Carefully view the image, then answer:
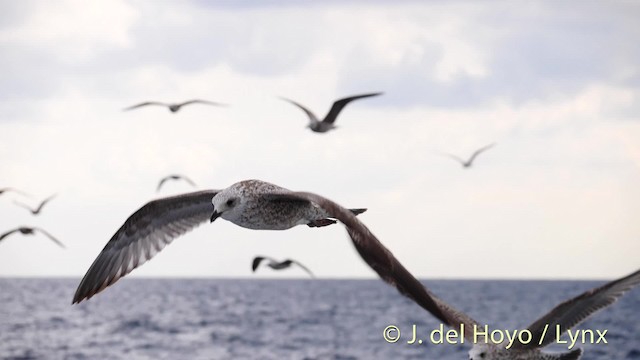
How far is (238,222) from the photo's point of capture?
973 cm

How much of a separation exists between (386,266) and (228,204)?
2.56m

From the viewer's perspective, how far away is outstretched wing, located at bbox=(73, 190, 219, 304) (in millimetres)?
11516

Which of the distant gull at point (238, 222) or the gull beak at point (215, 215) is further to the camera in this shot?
the gull beak at point (215, 215)

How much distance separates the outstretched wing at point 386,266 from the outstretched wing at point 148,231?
3.94 m

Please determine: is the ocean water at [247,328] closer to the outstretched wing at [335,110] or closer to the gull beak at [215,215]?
the outstretched wing at [335,110]

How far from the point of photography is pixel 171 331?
53.8 metres

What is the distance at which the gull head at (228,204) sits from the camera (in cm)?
952

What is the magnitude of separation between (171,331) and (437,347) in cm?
1558

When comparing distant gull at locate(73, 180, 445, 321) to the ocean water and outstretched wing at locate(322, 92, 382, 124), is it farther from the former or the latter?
the ocean water

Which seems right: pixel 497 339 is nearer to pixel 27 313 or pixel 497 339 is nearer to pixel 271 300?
pixel 27 313

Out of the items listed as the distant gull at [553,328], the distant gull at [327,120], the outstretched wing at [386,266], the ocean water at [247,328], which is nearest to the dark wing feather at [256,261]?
the distant gull at [327,120]

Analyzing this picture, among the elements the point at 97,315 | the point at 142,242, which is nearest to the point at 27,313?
the point at 97,315

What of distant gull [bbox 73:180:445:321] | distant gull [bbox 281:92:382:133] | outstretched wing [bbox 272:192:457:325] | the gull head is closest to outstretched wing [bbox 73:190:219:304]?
distant gull [bbox 73:180:445:321]

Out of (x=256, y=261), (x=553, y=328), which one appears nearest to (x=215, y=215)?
(x=553, y=328)
